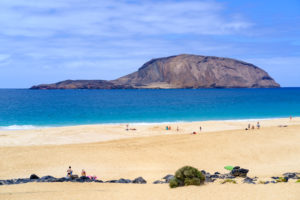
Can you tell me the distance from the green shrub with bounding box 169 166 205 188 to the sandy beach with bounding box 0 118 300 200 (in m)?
0.38

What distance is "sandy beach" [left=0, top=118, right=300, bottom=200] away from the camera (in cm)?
1213

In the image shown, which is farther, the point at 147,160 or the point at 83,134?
the point at 83,134

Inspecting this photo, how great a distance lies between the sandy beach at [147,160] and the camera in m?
12.1

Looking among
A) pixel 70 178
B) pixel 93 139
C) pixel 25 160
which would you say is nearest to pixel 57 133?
pixel 93 139

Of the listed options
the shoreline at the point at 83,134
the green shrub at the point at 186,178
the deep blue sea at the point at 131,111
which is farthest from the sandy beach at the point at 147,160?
the deep blue sea at the point at 131,111

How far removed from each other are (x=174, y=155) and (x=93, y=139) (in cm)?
1129

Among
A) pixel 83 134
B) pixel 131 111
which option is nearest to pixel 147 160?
pixel 83 134

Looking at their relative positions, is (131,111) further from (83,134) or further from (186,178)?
(186,178)

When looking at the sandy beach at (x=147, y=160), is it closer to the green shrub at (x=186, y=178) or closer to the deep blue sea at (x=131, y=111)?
the green shrub at (x=186, y=178)

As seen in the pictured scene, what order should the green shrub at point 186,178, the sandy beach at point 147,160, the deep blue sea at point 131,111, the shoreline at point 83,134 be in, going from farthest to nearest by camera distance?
1. the deep blue sea at point 131,111
2. the shoreline at point 83,134
3. the green shrub at point 186,178
4. the sandy beach at point 147,160

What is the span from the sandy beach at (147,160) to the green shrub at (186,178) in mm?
384

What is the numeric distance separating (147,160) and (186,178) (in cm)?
830

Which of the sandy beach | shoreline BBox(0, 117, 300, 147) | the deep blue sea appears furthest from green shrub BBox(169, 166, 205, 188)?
the deep blue sea

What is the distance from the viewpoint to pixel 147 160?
834 inches
